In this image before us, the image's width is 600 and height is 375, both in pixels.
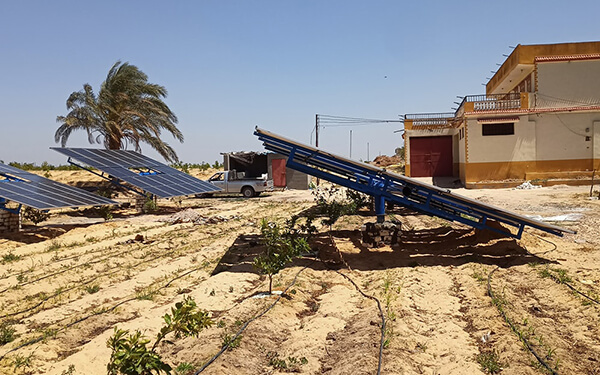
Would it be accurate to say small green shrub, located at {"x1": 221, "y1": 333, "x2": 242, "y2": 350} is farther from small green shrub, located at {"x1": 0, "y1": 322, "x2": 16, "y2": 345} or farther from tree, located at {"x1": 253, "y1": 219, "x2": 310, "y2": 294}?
small green shrub, located at {"x1": 0, "y1": 322, "x2": 16, "y2": 345}

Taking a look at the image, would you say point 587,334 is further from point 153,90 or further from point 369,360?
point 153,90

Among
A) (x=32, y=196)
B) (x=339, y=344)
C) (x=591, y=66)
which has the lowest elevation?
(x=339, y=344)

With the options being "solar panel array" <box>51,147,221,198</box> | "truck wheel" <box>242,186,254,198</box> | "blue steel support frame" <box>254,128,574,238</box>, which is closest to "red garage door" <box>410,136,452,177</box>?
"truck wheel" <box>242,186,254,198</box>

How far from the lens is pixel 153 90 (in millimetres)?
28734

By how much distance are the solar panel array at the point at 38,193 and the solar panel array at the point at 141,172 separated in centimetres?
260

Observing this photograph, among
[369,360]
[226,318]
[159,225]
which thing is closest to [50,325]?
[226,318]

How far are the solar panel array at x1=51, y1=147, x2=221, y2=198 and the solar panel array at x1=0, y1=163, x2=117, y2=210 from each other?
8.52 ft

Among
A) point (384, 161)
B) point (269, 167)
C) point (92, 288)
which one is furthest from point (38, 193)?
point (384, 161)

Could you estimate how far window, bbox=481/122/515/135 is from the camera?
2838 cm

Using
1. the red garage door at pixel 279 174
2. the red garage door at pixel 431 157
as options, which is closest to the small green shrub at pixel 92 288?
the red garage door at pixel 279 174

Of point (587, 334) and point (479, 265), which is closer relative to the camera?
point (587, 334)

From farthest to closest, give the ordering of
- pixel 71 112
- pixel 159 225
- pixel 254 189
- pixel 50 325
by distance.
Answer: pixel 254 189, pixel 71 112, pixel 159 225, pixel 50 325

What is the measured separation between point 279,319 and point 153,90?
24921mm

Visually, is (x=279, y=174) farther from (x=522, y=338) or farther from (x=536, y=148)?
(x=522, y=338)
